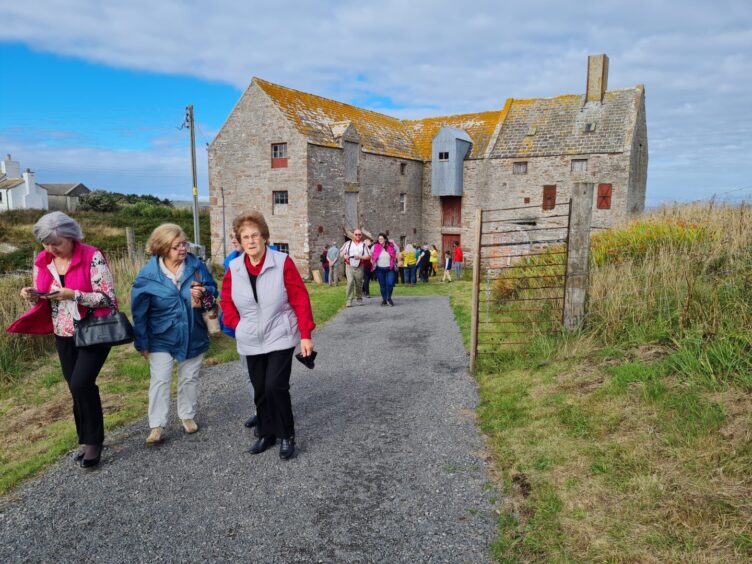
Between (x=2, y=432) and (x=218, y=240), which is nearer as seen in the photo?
(x=2, y=432)

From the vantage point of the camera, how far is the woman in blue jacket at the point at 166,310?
4.42 meters

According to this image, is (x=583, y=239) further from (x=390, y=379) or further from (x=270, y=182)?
(x=270, y=182)

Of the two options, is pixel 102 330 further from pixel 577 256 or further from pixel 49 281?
pixel 577 256

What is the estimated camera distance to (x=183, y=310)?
14.9 feet

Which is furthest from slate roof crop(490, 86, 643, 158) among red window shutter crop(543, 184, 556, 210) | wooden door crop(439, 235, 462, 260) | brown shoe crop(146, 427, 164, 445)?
brown shoe crop(146, 427, 164, 445)

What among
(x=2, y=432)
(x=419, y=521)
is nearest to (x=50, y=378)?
(x=2, y=432)

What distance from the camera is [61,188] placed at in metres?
61.1

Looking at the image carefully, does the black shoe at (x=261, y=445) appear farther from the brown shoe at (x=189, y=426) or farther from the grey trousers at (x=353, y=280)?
the grey trousers at (x=353, y=280)

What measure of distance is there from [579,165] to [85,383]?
2593 centimetres

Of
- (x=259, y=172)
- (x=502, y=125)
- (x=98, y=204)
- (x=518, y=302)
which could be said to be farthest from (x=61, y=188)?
(x=518, y=302)

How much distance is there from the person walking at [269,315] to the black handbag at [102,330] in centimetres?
90

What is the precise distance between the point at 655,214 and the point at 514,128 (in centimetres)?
1816

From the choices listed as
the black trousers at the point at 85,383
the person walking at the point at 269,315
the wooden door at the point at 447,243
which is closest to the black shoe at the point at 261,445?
the person walking at the point at 269,315

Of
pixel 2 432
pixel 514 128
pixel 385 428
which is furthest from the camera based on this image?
pixel 514 128
